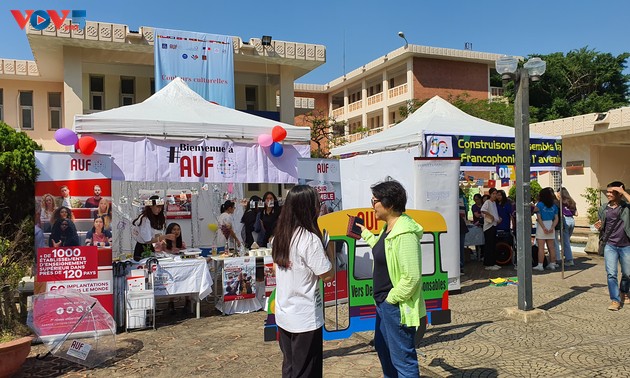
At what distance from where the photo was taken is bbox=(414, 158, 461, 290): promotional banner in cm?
738

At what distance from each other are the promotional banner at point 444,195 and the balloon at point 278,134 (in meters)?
2.08

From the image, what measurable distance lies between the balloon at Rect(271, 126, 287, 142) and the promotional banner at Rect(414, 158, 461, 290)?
2083mm

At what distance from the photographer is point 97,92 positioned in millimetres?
19703

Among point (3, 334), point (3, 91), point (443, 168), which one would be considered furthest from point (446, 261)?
point (3, 91)

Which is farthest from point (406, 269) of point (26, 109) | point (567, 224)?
point (26, 109)

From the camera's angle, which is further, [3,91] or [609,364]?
[3,91]

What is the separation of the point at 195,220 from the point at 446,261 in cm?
619

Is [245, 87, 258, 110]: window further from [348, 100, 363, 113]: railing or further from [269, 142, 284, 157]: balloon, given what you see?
[348, 100, 363, 113]: railing

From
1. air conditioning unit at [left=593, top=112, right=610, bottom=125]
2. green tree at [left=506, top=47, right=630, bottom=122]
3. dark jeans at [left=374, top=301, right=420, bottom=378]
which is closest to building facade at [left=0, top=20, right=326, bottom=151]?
air conditioning unit at [left=593, top=112, right=610, bottom=125]

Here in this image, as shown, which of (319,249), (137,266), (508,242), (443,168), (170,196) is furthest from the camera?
(170,196)

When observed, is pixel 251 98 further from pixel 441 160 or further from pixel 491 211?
pixel 441 160

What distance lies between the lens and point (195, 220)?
446 inches

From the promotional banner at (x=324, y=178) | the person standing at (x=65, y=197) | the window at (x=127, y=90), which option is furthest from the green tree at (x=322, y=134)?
the person standing at (x=65, y=197)

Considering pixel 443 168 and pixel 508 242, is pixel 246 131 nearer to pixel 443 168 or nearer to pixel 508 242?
pixel 443 168
